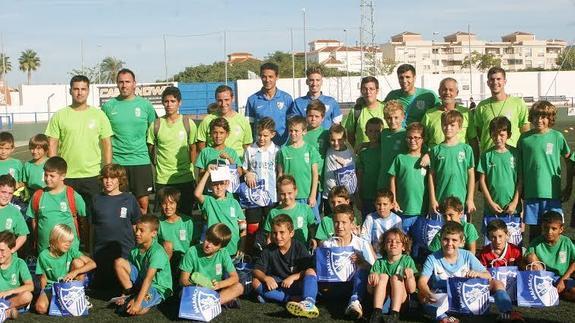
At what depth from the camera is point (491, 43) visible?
425 ft

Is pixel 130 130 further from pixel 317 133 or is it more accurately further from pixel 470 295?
pixel 470 295

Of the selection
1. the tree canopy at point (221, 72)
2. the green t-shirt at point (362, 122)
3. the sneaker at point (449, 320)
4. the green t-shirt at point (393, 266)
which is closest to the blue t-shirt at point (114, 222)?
the green t-shirt at point (393, 266)

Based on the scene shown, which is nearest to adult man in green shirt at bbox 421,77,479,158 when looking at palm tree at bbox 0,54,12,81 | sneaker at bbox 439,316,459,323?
sneaker at bbox 439,316,459,323

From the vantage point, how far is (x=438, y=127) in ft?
24.2

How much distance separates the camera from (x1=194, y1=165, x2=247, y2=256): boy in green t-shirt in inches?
272

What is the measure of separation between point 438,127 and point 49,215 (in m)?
3.97

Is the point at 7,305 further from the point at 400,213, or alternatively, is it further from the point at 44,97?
the point at 44,97

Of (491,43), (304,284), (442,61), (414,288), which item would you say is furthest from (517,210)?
(491,43)

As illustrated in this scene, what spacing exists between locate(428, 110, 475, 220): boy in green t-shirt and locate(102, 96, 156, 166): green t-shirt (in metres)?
3.12

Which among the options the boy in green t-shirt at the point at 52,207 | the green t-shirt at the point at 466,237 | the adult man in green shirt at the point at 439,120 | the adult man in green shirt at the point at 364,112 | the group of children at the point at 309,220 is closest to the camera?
the group of children at the point at 309,220

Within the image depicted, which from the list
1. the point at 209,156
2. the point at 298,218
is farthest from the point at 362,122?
the point at 209,156

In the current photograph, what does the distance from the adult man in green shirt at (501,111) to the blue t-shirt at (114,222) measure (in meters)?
3.69

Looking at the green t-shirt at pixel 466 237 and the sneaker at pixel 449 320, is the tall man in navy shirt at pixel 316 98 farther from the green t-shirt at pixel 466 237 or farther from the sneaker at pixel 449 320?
the sneaker at pixel 449 320

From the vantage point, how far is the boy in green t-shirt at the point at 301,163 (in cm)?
730
